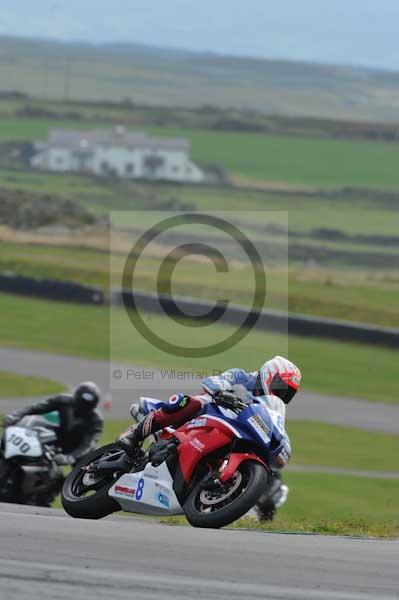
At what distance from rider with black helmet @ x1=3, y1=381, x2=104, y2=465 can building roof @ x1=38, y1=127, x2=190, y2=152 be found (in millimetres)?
102455

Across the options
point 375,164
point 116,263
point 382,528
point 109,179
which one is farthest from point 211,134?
point 382,528

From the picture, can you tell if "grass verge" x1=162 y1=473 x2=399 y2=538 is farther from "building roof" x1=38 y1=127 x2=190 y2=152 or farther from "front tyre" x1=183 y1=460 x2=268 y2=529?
"building roof" x1=38 y1=127 x2=190 y2=152

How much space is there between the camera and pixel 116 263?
4531 centimetres

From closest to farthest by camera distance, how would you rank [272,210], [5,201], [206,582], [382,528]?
[206,582]
[382,528]
[5,201]
[272,210]

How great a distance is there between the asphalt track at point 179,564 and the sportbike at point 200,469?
191 mm

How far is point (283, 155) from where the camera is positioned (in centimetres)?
12088

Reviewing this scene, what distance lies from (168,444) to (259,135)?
4949 inches

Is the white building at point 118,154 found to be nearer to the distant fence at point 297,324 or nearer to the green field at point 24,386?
the distant fence at point 297,324

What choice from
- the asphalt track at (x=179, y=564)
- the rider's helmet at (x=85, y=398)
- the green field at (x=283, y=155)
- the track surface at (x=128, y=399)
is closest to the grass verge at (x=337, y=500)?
the rider's helmet at (x=85, y=398)

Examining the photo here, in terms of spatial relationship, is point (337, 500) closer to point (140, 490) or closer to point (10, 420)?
point (10, 420)

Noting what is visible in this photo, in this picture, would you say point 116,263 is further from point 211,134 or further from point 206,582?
point 211,134

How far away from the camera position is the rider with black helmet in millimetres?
12602

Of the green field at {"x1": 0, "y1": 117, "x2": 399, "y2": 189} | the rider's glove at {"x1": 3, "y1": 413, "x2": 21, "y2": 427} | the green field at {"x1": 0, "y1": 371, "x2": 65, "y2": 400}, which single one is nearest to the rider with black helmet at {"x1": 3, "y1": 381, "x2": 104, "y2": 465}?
the rider's glove at {"x1": 3, "y1": 413, "x2": 21, "y2": 427}

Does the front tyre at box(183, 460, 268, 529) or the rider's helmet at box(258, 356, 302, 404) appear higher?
the rider's helmet at box(258, 356, 302, 404)
